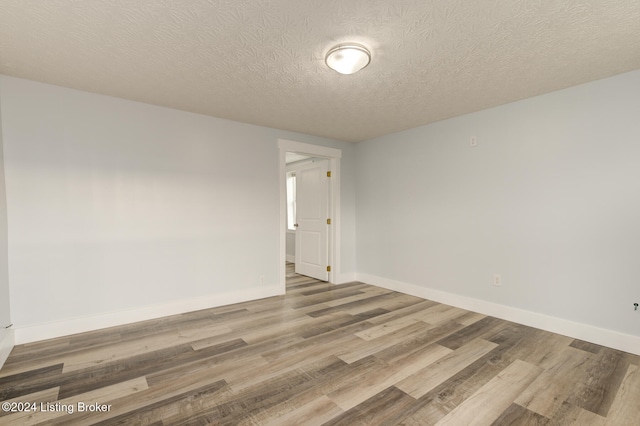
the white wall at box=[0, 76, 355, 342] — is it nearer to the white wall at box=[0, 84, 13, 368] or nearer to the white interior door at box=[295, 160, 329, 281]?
the white wall at box=[0, 84, 13, 368]

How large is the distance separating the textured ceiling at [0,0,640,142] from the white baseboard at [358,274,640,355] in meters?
2.29

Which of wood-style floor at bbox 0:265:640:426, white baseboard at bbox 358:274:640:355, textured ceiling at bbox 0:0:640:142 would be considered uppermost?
textured ceiling at bbox 0:0:640:142

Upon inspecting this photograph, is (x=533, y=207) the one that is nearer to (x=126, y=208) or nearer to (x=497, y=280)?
(x=497, y=280)

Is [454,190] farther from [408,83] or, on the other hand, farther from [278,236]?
[278,236]

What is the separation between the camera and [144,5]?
5.46ft

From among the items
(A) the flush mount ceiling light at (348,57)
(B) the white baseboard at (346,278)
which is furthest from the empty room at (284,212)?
(B) the white baseboard at (346,278)

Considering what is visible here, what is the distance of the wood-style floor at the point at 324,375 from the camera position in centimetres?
174

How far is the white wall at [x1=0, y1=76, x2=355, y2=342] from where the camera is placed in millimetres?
2668

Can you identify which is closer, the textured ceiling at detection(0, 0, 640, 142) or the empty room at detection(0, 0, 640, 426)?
the textured ceiling at detection(0, 0, 640, 142)

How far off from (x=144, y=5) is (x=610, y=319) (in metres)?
4.31

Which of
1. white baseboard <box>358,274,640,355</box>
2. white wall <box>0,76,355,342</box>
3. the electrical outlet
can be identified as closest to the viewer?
white baseboard <box>358,274,640,355</box>

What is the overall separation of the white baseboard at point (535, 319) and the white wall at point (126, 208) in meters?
2.18

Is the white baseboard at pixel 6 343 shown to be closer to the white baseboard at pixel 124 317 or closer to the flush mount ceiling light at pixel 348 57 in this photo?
the white baseboard at pixel 124 317

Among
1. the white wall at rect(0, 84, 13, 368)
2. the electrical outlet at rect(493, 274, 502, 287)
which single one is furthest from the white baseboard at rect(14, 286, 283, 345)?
the electrical outlet at rect(493, 274, 502, 287)
